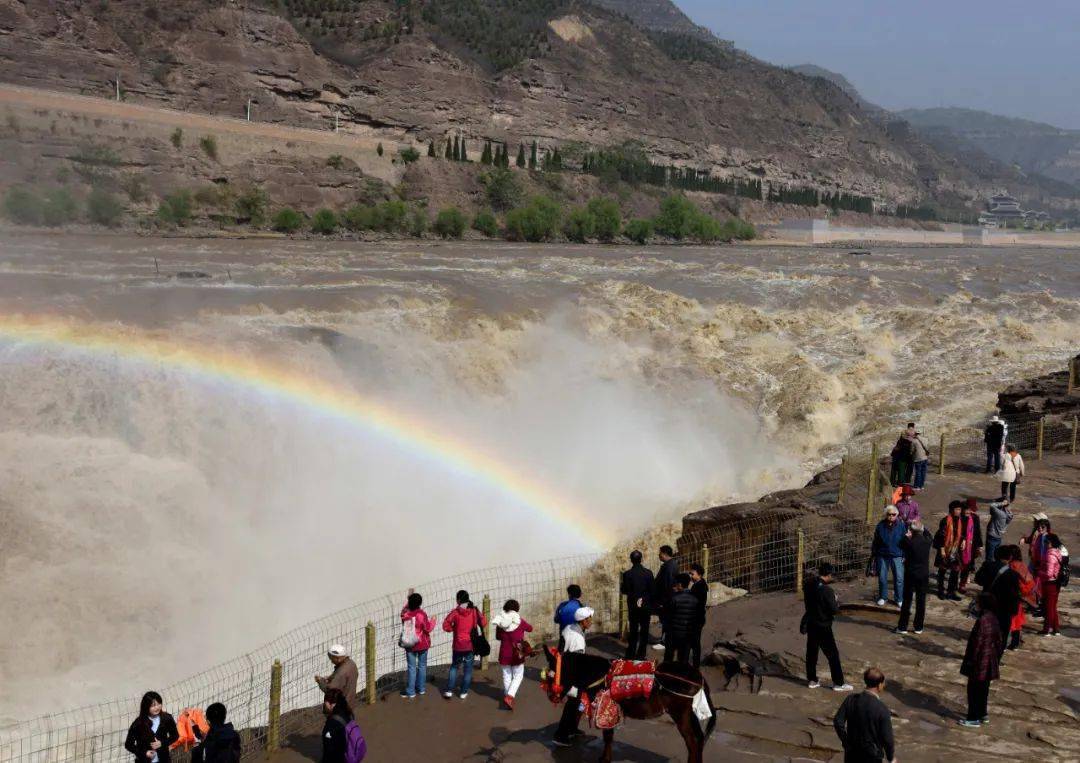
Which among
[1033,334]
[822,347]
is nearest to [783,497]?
[822,347]

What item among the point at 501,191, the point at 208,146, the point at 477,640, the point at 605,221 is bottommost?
the point at 477,640

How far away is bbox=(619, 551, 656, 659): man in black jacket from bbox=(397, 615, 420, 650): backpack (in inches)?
78.5

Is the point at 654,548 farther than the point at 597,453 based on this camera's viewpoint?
No

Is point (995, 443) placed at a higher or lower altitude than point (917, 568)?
lower

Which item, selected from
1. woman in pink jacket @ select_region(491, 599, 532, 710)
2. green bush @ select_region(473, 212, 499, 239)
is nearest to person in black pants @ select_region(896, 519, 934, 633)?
woman in pink jacket @ select_region(491, 599, 532, 710)

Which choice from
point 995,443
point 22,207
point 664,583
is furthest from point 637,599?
A: point 22,207

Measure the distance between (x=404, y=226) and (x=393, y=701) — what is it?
200ft

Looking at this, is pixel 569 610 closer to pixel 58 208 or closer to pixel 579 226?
pixel 58 208

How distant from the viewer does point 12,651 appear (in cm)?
1295

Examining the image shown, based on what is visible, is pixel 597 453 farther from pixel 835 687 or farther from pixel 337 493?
pixel 835 687

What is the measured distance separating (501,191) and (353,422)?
6390 cm

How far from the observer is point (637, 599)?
32.1 feet

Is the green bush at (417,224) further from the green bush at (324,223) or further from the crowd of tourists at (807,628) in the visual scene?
the crowd of tourists at (807,628)

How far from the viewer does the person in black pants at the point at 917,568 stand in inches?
390
